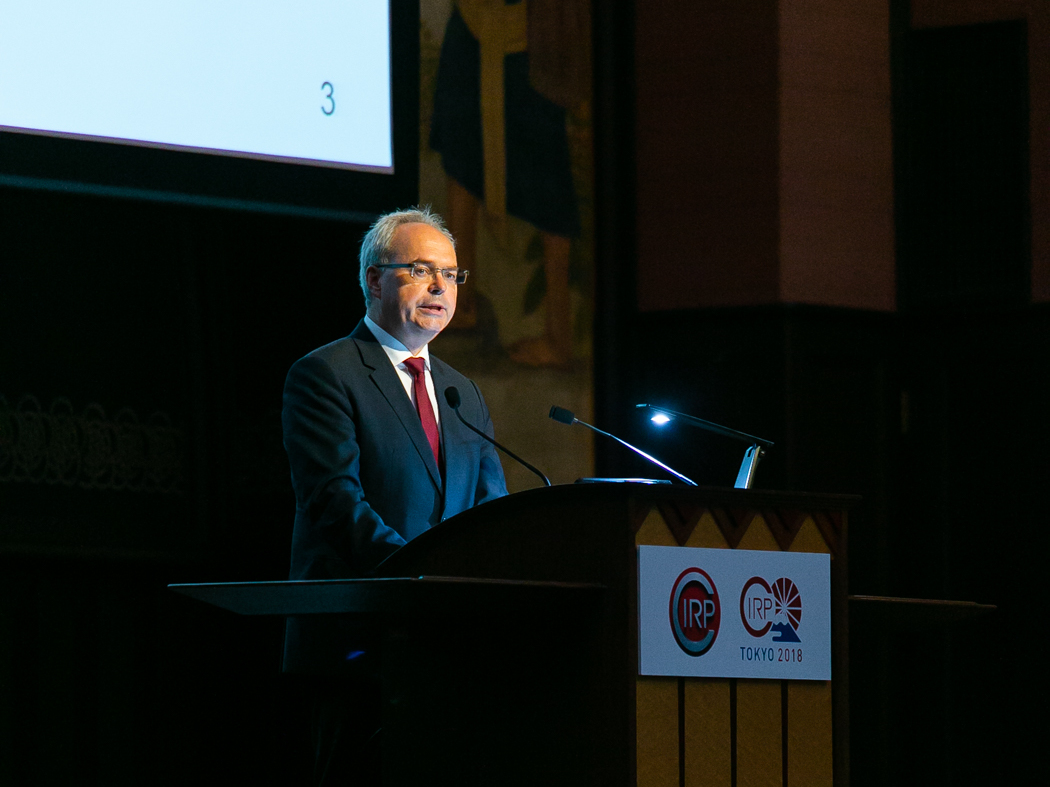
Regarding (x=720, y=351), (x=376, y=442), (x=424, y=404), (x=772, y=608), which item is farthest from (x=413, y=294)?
(x=720, y=351)

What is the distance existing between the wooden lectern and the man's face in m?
0.86

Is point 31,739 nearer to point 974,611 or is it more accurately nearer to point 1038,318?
point 974,611

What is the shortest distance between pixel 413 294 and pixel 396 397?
0.25 meters

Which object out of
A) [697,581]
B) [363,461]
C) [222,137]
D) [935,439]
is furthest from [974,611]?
[935,439]

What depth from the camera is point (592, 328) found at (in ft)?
20.0

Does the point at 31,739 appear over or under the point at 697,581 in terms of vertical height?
under

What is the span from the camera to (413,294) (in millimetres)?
3600

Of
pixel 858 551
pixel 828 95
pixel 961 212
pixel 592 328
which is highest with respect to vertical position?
pixel 828 95

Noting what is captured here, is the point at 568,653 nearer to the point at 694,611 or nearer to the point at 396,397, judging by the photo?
the point at 694,611

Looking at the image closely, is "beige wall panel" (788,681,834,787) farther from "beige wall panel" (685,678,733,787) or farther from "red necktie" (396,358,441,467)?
"red necktie" (396,358,441,467)

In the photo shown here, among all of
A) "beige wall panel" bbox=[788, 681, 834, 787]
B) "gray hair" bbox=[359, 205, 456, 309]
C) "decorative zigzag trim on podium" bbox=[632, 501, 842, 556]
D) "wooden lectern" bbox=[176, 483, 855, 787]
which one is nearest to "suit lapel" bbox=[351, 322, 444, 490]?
"gray hair" bbox=[359, 205, 456, 309]

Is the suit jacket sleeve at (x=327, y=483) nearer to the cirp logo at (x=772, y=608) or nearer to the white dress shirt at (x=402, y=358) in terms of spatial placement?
the white dress shirt at (x=402, y=358)

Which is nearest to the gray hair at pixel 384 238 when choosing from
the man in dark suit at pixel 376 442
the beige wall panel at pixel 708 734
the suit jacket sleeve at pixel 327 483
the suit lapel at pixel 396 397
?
the man in dark suit at pixel 376 442

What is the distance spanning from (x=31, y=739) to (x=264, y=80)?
206 centimetres
